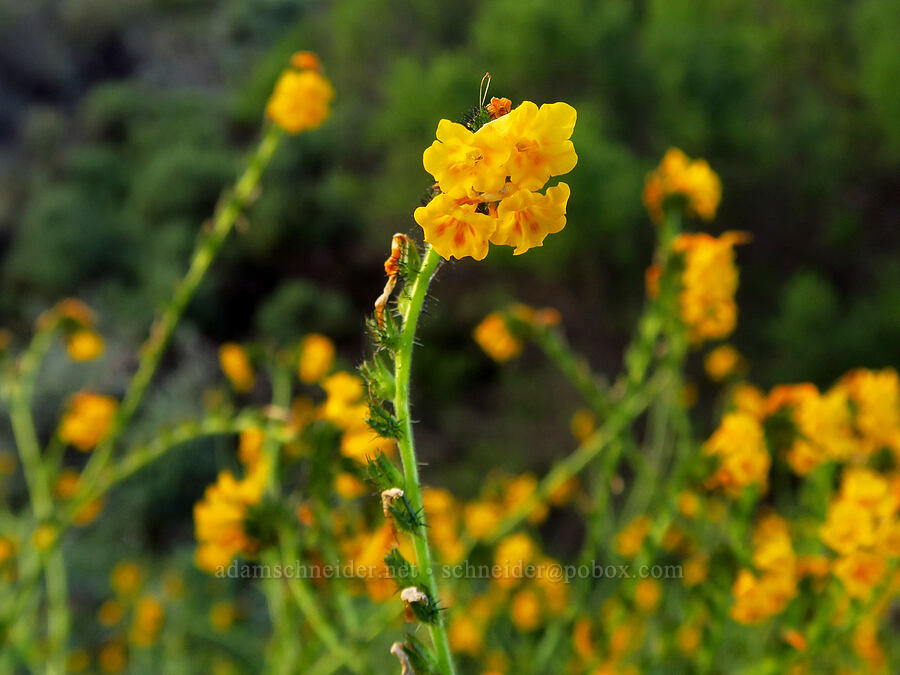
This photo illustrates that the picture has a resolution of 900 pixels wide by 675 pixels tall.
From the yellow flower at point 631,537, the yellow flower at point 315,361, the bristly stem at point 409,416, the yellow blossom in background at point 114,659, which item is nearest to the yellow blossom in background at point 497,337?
the yellow flower at point 315,361

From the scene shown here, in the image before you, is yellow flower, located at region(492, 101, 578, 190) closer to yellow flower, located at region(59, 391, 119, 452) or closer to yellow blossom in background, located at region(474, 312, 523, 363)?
yellow blossom in background, located at region(474, 312, 523, 363)

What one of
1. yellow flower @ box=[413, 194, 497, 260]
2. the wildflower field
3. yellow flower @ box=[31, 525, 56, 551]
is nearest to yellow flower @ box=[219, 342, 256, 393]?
the wildflower field

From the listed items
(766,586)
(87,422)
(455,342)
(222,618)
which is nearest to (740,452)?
(766,586)

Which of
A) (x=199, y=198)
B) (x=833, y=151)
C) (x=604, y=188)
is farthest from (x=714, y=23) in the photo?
(x=199, y=198)

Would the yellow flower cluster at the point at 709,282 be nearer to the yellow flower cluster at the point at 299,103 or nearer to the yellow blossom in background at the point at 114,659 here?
the yellow flower cluster at the point at 299,103

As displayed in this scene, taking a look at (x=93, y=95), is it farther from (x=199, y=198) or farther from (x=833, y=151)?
(x=833, y=151)

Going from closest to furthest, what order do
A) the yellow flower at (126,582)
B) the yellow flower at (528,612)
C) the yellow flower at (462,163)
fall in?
the yellow flower at (462,163) → the yellow flower at (528,612) → the yellow flower at (126,582)

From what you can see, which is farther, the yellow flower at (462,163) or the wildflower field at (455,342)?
the wildflower field at (455,342)

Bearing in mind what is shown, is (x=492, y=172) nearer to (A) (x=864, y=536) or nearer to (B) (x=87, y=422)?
(A) (x=864, y=536)
